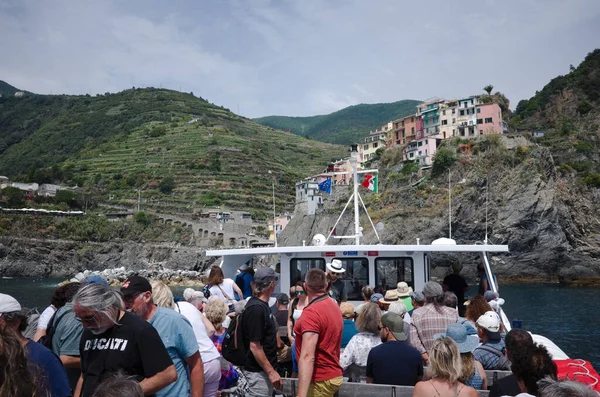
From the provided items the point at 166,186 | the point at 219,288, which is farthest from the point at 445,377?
the point at 166,186

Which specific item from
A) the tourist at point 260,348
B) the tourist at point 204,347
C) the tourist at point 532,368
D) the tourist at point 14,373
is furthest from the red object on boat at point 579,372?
the tourist at point 14,373

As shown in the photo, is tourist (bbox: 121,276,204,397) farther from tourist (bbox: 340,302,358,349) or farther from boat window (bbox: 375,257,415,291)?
boat window (bbox: 375,257,415,291)

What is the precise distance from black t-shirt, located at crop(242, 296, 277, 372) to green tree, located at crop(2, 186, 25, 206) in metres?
106

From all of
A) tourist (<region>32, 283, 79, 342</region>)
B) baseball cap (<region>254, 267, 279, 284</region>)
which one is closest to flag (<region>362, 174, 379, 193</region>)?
baseball cap (<region>254, 267, 279, 284</region>)

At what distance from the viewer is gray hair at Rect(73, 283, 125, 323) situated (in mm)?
3020

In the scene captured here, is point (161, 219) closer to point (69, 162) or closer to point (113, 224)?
point (113, 224)

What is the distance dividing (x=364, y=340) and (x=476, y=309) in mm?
1687

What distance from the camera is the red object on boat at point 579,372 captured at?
4090 millimetres

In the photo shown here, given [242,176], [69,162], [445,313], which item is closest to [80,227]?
[242,176]

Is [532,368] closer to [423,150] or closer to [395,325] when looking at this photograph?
[395,325]

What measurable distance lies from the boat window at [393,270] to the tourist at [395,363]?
5181mm

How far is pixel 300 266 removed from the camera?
10.1 m

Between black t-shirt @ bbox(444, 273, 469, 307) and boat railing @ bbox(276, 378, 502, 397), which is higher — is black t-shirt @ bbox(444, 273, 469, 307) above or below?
above

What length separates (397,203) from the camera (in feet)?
189
